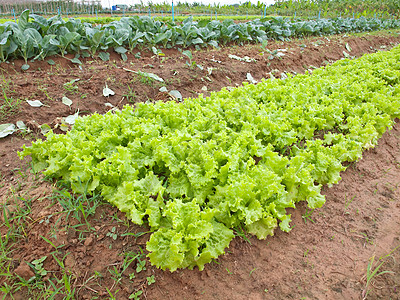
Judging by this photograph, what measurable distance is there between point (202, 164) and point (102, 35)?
486cm

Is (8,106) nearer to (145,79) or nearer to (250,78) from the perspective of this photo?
(145,79)

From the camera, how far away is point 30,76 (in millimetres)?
5195

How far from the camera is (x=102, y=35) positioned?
6254mm

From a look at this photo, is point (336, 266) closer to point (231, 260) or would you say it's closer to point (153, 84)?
point (231, 260)

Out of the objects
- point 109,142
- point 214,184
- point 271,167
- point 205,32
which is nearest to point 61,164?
point 109,142

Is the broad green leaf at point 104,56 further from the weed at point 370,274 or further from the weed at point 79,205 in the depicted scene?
the weed at point 370,274

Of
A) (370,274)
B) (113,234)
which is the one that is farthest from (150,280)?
(370,274)

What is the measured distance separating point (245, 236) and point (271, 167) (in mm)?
840

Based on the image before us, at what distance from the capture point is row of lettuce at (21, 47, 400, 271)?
2389 millimetres

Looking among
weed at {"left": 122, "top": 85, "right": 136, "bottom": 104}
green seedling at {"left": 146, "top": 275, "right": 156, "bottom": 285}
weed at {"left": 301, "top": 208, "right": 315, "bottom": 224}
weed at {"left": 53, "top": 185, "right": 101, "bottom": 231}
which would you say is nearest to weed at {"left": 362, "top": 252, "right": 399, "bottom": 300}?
weed at {"left": 301, "top": 208, "right": 315, "bottom": 224}

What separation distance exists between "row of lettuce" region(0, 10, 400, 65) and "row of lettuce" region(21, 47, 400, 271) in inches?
131

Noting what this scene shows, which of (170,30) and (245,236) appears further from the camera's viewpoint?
(170,30)

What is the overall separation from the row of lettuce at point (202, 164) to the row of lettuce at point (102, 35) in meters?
3.34

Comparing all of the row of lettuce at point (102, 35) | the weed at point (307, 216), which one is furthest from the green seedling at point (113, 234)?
the row of lettuce at point (102, 35)
